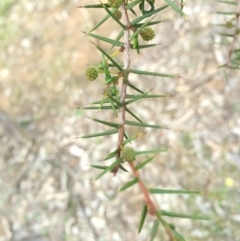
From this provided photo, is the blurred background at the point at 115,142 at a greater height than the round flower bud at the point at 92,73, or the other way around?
the round flower bud at the point at 92,73

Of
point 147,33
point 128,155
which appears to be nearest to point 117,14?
point 147,33

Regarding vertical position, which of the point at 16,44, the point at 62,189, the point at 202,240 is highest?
the point at 16,44

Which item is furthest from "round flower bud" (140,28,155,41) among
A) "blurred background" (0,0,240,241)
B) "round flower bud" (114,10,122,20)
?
"blurred background" (0,0,240,241)

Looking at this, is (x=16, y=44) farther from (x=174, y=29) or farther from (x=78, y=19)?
(x=174, y=29)

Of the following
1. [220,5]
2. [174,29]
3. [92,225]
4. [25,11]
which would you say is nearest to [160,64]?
[174,29]

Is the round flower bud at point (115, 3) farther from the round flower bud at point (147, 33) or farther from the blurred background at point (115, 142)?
the blurred background at point (115, 142)

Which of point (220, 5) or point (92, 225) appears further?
point (220, 5)

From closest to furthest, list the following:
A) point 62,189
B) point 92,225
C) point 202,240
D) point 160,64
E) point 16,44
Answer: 1. point 202,240
2. point 92,225
3. point 62,189
4. point 160,64
5. point 16,44

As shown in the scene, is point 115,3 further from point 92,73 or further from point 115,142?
point 115,142

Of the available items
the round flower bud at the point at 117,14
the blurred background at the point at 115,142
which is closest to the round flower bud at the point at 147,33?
the round flower bud at the point at 117,14
